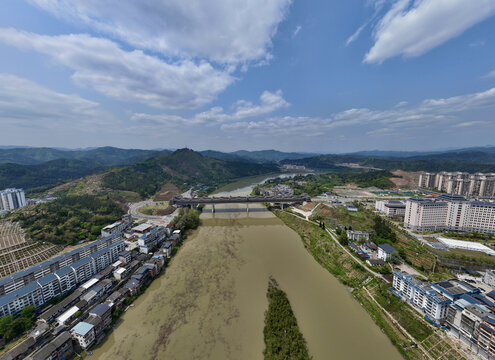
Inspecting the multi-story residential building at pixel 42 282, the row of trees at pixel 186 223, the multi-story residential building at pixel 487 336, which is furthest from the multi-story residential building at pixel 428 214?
the multi-story residential building at pixel 42 282

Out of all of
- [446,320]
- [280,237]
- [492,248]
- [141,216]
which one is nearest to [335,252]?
[280,237]

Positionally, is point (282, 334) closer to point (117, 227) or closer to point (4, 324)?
point (4, 324)

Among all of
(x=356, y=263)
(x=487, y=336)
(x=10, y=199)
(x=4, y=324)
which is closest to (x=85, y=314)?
(x=4, y=324)

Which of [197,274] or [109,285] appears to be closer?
[109,285]

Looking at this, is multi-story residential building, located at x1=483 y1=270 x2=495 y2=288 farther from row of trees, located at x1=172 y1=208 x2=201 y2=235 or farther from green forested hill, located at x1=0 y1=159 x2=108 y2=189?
green forested hill, located at x1=0 y1=159 x2=108 y2=189

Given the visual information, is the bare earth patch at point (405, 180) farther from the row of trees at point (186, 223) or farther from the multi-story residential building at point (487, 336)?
the row of trees at point (186, 223)

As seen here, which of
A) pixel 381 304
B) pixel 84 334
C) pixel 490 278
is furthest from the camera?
pixel 490 278

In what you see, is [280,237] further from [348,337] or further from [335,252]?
[348,337]

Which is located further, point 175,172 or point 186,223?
point 175,172
